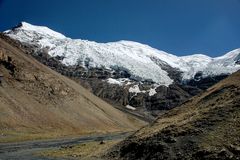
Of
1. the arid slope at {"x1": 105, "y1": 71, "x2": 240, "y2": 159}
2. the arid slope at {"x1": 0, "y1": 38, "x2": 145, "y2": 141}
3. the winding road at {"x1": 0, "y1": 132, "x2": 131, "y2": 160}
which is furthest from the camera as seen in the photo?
the arid slope at {"x1": 0, "y1": 38, "x2": 145, "y2": 141}

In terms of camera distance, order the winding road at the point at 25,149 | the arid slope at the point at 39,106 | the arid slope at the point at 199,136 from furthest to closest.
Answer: the arid slope at the point at 39,106, the winding road at the point at 25,149, the arid slope at the point at 199,136

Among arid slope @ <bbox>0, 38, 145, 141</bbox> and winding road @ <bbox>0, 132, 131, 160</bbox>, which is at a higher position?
arid slope @ <bbox>0, 38, 145, 141</bbox>

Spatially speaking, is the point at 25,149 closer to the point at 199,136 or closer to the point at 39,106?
the point at 199,136

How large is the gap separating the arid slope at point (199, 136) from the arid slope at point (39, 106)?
61.6 meters

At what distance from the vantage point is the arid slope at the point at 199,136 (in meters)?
40.9

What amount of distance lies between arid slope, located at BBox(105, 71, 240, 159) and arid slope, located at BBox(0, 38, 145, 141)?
61592 millimetres

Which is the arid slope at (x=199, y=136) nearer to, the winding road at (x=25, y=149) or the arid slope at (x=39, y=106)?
the winding road at (x=25, y=149)

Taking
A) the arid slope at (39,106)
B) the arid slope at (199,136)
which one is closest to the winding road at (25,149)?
the arid slope at (199,136)

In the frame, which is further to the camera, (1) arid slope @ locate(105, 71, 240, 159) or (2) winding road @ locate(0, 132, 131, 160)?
(2) winding road @ locate(0, 132, 131, 160)

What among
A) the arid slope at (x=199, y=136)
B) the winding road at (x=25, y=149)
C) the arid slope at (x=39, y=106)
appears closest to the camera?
the arid slope at (x=199, y=136)

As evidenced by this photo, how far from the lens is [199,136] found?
143ft

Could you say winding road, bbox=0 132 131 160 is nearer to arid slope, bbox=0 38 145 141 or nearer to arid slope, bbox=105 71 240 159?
arid slope, bbox=105 71 240 159

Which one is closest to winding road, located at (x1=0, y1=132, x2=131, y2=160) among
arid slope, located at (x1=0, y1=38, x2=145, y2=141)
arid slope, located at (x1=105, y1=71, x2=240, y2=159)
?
arid slope, located at (x1=105, y1=71, x2=240, y2=159)

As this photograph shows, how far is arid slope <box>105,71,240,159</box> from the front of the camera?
134ft
